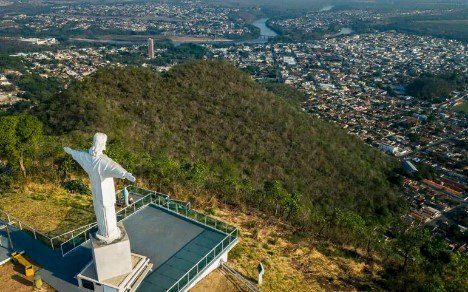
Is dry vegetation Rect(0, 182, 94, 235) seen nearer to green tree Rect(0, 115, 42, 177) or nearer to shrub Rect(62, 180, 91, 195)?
shrub Rect(62, 180, 91, 195)

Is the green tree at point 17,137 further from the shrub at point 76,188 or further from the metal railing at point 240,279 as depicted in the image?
the metal railing at point 240,279

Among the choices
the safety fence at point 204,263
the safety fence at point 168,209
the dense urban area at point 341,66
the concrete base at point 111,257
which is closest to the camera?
the concrete base at point 111,257

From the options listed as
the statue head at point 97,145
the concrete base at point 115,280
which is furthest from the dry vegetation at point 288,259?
the statue head at point 97,145

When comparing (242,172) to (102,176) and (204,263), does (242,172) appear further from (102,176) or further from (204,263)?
(102,176)

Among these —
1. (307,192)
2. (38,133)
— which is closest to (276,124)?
(307,192)

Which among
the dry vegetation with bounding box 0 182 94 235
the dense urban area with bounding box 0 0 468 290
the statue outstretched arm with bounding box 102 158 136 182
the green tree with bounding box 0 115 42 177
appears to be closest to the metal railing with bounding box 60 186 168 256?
the dry vegetation with bounding box 0 182 94 235
